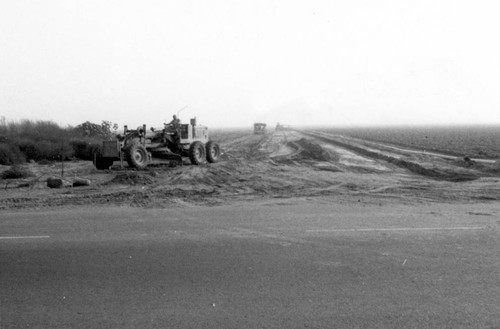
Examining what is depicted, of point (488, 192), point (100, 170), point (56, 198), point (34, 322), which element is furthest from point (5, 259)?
point (100, 170)

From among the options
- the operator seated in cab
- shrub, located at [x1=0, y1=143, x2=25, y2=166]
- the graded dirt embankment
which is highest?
the operator seated in cab

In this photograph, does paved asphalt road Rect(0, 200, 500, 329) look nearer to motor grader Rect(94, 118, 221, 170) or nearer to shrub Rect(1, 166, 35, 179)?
shrub Rect(1, 166, 35, 179)

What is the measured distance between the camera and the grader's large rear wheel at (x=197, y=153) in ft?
77.4

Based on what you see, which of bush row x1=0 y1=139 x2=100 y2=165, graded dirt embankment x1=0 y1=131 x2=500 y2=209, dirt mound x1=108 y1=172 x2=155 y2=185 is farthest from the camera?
bush row x1=0 y1=139 x2=100 y2=165

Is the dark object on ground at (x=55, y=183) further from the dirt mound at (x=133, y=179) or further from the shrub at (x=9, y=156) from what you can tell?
the shrub at (x=9, y=156)

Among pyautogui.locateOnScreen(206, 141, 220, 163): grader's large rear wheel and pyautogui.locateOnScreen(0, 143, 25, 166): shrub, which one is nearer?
pyautogui.locateOnScreen(206, 141, 220, 163): grader's large rear wheel

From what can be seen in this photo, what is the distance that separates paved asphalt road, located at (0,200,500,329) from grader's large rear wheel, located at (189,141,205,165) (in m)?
13.4

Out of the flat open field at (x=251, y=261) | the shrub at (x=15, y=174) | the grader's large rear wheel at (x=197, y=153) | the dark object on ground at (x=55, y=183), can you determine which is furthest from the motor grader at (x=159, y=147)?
the flat open field at (x=251, y=261)

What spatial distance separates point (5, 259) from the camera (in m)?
6.84

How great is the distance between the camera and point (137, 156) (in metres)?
20.9

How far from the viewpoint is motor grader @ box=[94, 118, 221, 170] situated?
819 inches

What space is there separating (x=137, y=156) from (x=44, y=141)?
1299 centimetres

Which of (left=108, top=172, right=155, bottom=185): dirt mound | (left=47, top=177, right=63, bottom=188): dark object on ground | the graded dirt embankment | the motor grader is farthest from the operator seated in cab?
(left=47, top=177, right=63, bottom=188): dark object on ground

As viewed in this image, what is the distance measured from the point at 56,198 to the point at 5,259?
23.3 feet
